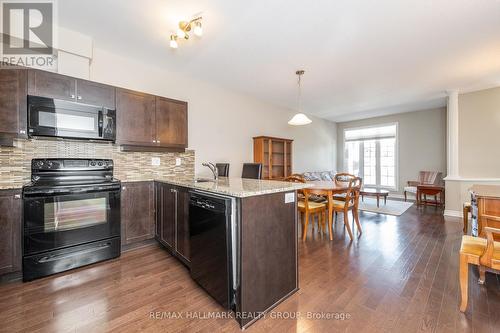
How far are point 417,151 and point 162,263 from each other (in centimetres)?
740

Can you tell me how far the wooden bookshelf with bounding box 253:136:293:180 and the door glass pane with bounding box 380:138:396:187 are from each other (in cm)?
375

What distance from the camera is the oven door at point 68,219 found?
2057 mm

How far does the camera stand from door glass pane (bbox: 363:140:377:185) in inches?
287

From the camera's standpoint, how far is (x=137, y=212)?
2.82m

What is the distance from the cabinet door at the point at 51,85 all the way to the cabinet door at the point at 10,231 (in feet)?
3.42

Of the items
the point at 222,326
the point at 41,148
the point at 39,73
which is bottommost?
the point at 222,326

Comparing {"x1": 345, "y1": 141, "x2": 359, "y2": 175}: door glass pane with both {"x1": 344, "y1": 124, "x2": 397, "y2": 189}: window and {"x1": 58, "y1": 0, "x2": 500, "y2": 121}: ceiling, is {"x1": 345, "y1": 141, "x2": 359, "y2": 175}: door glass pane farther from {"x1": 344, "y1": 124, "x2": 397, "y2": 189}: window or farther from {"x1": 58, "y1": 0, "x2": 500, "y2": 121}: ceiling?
{"x1": 58, "y1": 0, "x2": 500, "y2": 121}: ceiling

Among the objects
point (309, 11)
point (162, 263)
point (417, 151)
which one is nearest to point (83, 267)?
point (162, 263)

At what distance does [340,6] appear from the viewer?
6.89 ft

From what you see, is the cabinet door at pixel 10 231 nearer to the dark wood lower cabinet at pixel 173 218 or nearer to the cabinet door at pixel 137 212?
the cabinet door at pixel 137 212

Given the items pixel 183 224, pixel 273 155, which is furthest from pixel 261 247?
pixel 273 155

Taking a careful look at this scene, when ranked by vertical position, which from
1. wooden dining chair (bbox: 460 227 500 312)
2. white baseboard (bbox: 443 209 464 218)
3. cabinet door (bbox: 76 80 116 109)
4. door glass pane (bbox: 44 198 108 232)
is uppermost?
cabinet door (bbox: 76 80 116 109)

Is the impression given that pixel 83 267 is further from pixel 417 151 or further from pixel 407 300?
Result: pixel 417 151

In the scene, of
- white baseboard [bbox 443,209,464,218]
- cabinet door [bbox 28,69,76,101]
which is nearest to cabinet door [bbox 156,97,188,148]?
Answer: cabinet door [bbox 28,69,76,101]
